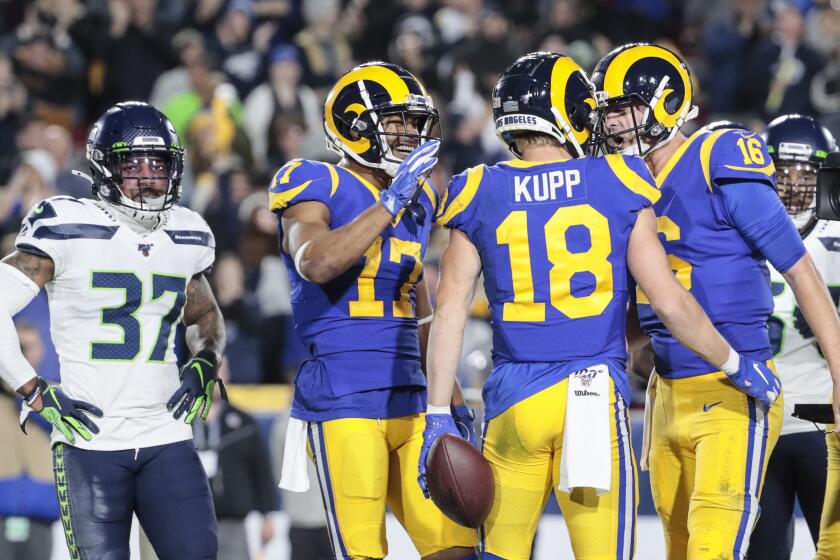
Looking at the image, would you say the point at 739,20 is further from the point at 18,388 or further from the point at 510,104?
the point at 18,388

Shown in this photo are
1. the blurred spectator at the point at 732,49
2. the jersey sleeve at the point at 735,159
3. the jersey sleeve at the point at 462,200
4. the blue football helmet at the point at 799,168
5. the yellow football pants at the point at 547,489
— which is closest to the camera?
the yellow football pants at the point at 547,489

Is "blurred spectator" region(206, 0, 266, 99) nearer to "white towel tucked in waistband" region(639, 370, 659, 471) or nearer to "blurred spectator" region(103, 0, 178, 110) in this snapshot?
"blurred spectator" region(103, 0, 178, 110)

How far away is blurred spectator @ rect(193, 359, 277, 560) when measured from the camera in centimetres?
683

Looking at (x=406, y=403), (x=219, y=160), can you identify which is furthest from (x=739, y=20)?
(x=406, y=403)

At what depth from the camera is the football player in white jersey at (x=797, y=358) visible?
5.06 meters

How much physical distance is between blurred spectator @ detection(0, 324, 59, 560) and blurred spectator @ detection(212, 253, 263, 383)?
243 centimetres

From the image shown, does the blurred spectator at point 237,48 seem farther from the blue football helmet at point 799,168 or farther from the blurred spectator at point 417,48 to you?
the blue football helmet at point 799,168

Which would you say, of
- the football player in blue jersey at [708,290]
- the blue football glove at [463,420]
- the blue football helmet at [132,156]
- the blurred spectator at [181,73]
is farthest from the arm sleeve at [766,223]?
the blurred spectator at [181,73]

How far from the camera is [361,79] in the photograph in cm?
461

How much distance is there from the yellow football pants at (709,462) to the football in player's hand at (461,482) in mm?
786

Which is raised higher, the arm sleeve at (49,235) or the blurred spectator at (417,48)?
the blurred spectator at (417,48)

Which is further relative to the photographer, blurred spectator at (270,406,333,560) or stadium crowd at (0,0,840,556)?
stadium crowd at (0,0,840,556)

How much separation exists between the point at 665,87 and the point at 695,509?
1.46 m

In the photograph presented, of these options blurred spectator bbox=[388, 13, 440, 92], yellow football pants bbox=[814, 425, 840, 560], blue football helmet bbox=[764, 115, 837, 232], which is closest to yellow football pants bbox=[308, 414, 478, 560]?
yellow football pants bbox=[814, 425, 840, 560]
